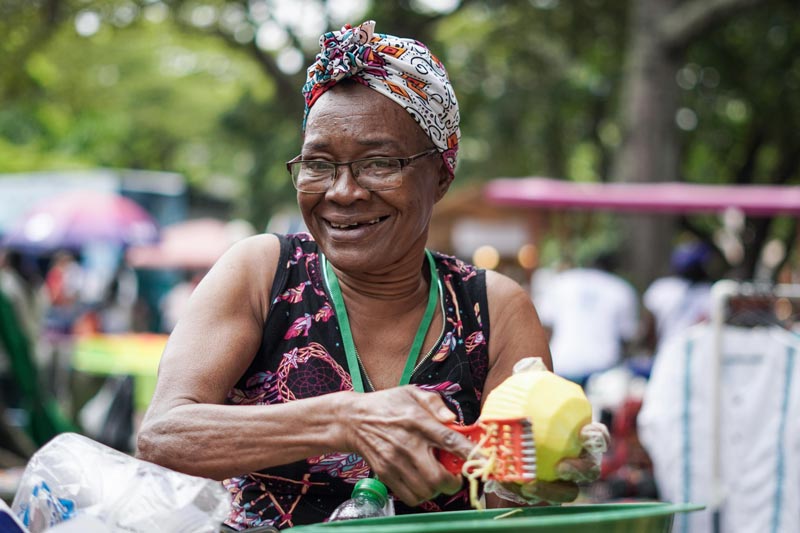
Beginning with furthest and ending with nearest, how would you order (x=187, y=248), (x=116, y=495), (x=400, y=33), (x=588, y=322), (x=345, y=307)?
(x=187, y=248) < (x=400, y=33) < (x=588, y=322) < (x=345, y=307) < (x=116, y=495)

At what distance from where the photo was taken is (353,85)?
7.06 ft

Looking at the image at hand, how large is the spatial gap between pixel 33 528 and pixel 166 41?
26412 mm

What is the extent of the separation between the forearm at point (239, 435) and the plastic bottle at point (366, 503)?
0.53ft

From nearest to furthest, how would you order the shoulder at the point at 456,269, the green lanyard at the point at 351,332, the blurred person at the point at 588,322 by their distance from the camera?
the green lanyard at the point at 351,332
the shoulder at the point at 456,269
the blurred person at the point at 588,322

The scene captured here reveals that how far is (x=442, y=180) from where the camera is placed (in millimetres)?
2406

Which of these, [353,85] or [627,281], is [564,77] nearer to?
[627,281]

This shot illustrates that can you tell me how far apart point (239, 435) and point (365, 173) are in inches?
24.4

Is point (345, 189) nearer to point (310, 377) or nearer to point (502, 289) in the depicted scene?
point (310, 377)

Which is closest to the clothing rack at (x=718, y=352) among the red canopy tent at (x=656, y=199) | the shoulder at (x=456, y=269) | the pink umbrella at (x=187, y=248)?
the shoulder at (x=456, y=269)

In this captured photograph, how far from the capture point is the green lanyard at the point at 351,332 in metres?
2.18

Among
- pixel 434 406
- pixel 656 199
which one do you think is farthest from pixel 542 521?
pixel 656 199

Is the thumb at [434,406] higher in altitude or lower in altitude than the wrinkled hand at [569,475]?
higher

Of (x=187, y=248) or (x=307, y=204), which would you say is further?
(x=187, y=248)

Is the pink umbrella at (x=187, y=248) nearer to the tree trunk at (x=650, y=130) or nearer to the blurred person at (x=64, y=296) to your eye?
the blurred person at (x=64, y=296)
